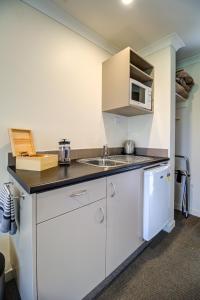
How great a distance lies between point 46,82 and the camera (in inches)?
56.4

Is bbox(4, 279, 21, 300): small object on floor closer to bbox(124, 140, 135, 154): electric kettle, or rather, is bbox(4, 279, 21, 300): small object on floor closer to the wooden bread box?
the wooden bread box

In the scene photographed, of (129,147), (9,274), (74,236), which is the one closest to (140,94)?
(129,147)

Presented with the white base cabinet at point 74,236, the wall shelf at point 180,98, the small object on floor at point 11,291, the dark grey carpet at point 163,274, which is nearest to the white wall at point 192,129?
the wall shelf at point 180,98

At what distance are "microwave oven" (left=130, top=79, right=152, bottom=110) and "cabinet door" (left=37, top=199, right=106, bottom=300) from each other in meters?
1.20

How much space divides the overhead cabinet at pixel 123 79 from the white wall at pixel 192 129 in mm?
780

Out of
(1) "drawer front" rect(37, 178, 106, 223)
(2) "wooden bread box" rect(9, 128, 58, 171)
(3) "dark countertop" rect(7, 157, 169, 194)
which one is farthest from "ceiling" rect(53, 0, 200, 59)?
(1) "drawer front" rect(37, 178, 106, 223)

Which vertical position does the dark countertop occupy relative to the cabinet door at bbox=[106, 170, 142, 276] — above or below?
above

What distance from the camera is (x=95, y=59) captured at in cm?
187

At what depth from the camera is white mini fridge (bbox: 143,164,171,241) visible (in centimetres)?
148

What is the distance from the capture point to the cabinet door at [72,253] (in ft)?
2.61

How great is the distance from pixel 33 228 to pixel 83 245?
15.2 inches

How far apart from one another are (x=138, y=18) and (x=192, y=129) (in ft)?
5.35

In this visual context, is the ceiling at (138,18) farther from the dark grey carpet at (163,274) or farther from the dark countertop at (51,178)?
the dark grey carpet at (163,274)

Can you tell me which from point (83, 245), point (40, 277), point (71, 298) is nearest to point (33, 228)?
point (40, 277)
